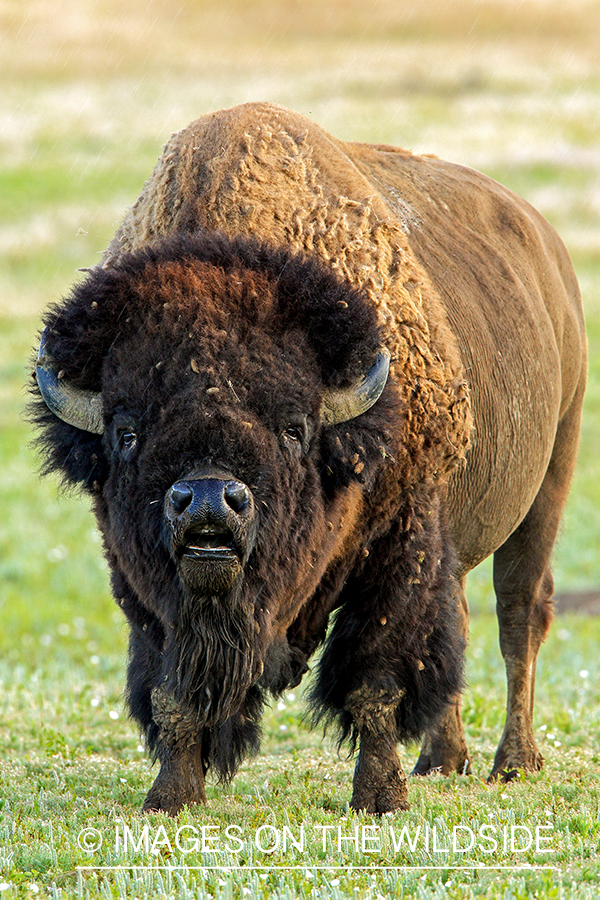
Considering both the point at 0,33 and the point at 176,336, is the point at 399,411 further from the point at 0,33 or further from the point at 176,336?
the point at 0,33

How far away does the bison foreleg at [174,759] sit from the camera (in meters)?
4.95

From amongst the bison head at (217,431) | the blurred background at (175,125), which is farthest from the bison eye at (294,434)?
the blurred background at (175,125)

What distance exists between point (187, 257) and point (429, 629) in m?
2.04

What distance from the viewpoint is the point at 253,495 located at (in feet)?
13.9

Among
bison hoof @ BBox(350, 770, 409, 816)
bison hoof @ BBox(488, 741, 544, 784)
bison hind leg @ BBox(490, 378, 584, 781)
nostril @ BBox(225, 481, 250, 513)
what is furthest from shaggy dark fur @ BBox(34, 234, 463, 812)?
bison hind leg @ BBox(490, 378, 584, 781)

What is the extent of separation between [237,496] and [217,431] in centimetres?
30

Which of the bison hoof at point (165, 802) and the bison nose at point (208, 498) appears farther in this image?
the bison hoof at point (165, 802)

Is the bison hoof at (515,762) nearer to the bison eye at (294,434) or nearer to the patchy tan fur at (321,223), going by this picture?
the patchy tan fur at (321,223)

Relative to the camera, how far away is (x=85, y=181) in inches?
1567

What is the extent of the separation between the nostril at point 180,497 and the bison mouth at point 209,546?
115 millimetres

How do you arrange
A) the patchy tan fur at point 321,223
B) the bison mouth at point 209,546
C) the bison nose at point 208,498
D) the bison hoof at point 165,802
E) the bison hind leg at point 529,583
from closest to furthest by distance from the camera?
the bison nose at point 208,498, the bison mouth at point 209,546, the bison hoof at point 165,802, the patchy tan fur at point 321,223, the bison hind leg at point 529,583

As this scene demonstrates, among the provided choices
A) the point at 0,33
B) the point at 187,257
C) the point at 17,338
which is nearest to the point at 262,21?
the point at 0,33

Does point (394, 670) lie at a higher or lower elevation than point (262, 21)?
lower

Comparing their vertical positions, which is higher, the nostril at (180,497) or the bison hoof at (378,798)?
the nostril at (180,497)
